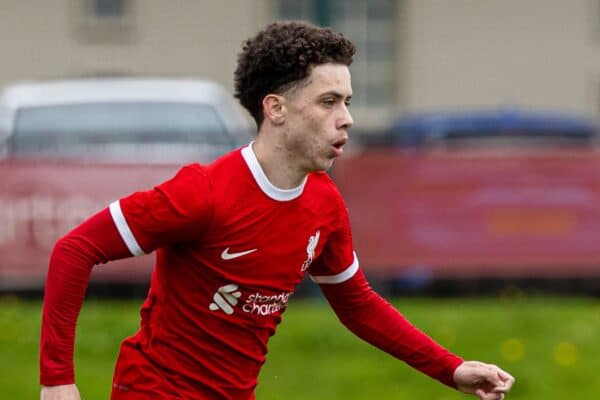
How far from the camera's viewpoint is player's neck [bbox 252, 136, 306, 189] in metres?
5.00

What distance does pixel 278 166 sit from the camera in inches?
197

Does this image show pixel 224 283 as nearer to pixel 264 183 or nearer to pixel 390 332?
pixel 264 183

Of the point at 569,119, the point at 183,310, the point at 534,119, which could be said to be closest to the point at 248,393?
the point at 183,310

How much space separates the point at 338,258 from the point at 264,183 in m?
0.51

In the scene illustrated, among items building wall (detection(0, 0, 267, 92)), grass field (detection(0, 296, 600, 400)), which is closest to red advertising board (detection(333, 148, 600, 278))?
grass field (detection(0, 296, 600, 400))

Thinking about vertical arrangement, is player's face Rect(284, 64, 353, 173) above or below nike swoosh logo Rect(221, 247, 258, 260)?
above

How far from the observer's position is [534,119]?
61.0 ft

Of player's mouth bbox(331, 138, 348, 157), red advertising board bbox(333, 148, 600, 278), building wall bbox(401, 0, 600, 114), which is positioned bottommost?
building wall bbox(401, 0, 600, 114)

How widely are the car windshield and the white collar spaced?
9.34 meters

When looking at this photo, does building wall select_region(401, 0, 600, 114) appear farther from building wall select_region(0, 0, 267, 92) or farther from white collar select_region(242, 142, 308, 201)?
white collar select_region(242, 142, 308, 201)

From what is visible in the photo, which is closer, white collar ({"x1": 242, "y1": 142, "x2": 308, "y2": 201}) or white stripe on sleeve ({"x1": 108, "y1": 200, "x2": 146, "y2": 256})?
white stripe on sleeve ({"x1": 108, "y1": 200, "x2": 146, "y2": 256})

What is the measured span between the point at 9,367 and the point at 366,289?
14.7 feet

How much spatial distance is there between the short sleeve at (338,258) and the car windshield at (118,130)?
898cm

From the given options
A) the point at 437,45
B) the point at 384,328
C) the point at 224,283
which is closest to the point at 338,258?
the point at 384,328
